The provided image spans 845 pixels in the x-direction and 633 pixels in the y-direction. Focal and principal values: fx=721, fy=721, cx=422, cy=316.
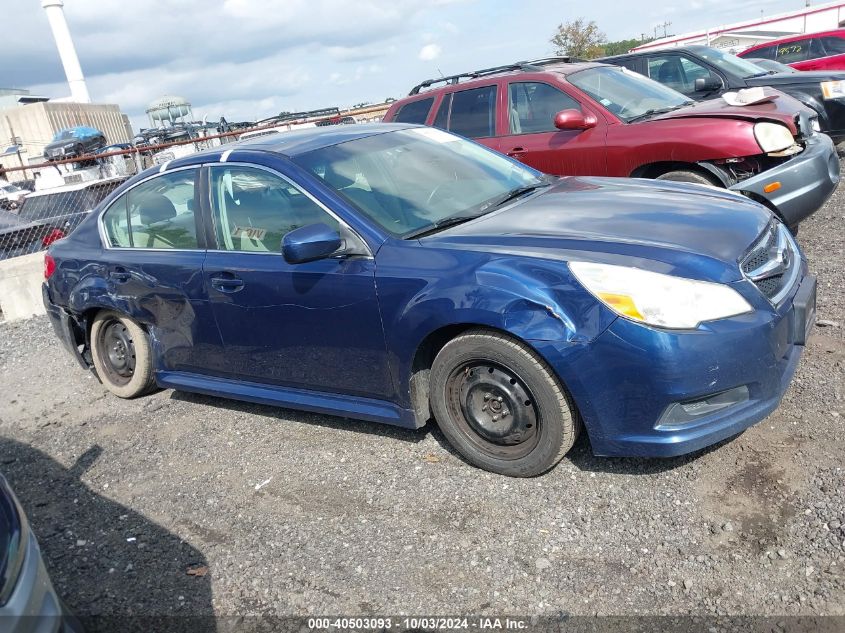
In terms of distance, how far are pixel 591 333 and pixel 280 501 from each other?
182 cm

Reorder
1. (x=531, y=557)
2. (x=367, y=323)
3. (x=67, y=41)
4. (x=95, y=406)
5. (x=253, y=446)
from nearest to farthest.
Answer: (x=531, y=557), (x=367, y=323), (x=253, y=446), (x=95, y=406), (x=67, y=41)

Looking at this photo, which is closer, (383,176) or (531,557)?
(531,557)

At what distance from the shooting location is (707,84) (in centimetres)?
851

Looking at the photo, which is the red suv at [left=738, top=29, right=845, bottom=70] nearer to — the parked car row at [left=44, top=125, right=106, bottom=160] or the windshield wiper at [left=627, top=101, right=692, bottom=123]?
the windshield wiper at [left=627, top=101, right=692, bottom=123]

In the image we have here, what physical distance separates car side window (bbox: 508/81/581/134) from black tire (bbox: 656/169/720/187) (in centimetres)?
117

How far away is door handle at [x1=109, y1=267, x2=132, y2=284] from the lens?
468 centimetres

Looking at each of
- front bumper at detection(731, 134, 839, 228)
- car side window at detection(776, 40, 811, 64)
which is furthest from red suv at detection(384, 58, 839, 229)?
car side window at detection(776, 40, 811, 64)

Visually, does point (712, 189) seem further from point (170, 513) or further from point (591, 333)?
point (170, 513)

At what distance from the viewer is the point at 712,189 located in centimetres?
417

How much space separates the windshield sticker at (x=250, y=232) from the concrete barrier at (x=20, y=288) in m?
5.38

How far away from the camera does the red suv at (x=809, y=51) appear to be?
1323 centimetres

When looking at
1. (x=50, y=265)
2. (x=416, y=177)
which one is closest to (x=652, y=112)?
(x=416, y=177)

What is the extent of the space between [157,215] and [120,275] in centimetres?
48

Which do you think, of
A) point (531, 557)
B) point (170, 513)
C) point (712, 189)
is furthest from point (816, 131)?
point (170, 513)
